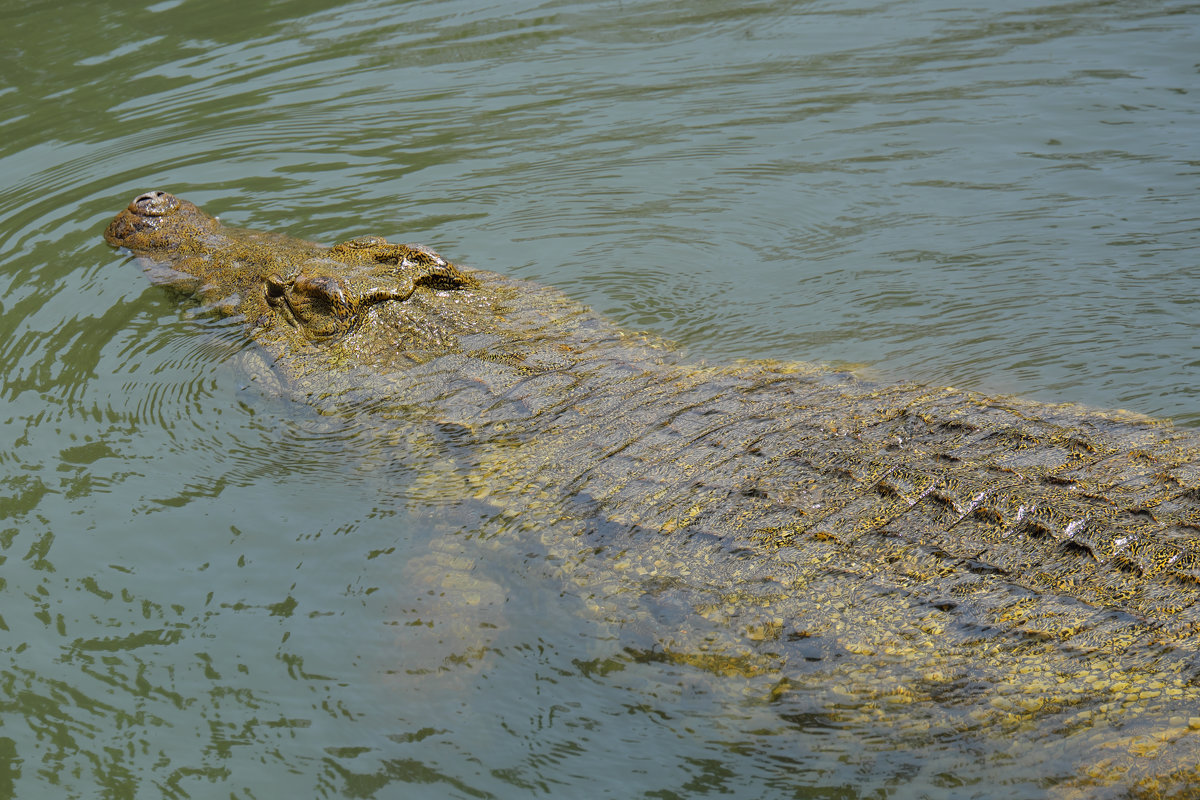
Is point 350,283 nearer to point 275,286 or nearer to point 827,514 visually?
point 275,286

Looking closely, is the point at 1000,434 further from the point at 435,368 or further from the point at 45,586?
the point at 45,586

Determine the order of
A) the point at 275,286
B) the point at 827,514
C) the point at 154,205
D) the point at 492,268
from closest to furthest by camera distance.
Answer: the point at 827,514 < the point at 275,286 < the point at 154,205 < the point at 492,268

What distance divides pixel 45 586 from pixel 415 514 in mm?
1519

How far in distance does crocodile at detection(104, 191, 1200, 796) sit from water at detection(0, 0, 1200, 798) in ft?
0.48

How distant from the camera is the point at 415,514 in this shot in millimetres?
Result: 4270

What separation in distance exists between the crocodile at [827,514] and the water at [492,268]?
146mm

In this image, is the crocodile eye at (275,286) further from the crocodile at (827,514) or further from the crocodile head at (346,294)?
the crocodile at (827,514)

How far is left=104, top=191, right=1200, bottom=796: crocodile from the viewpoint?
9.06ft

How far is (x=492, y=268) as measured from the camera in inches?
253

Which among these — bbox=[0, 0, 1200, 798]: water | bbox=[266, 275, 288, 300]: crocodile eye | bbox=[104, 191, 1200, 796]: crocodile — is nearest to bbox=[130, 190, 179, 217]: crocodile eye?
bbox=[0, 0, 1200, 798]: water

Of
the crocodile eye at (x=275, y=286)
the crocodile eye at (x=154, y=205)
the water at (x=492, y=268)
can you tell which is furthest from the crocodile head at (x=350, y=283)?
the crocodile eye at (x=154, y=205)

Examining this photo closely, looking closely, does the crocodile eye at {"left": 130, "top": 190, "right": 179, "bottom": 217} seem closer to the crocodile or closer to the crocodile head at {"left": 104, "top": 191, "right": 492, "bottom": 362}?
the crocodile head at {"left": 104, "top": 191, "right": 492, "bottom": 362}

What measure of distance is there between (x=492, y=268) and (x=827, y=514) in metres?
3.70

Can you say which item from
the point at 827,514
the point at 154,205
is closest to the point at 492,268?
the point at 154,205
